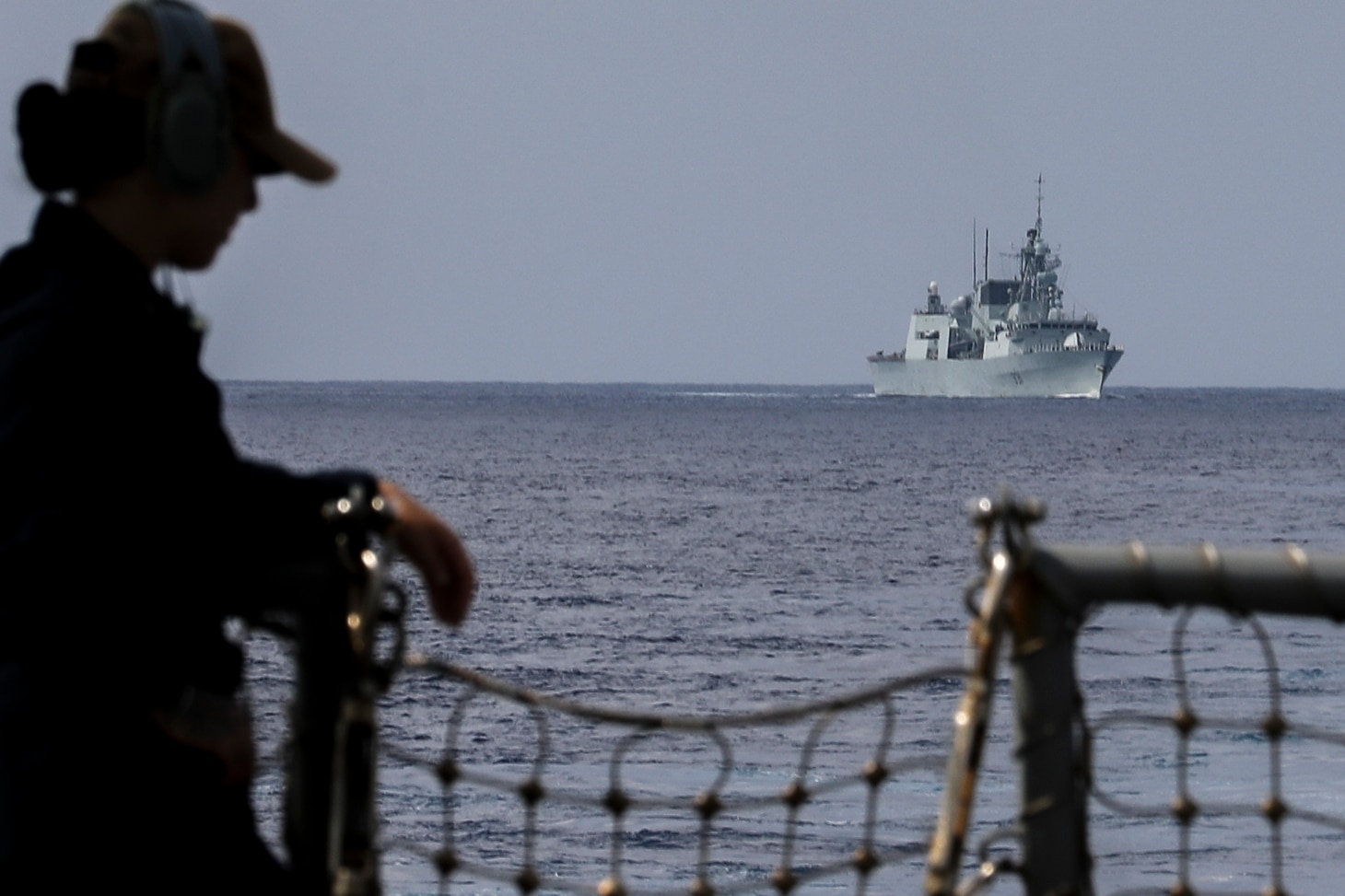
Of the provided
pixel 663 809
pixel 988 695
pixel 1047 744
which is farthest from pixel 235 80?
pixel 663 809

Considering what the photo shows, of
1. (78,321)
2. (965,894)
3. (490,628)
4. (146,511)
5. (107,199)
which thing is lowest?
(490,628)

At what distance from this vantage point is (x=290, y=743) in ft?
8.23

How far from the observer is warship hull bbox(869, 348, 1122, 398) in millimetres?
142250

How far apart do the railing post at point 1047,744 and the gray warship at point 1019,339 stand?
137 meters

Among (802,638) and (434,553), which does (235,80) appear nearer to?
(434,553)

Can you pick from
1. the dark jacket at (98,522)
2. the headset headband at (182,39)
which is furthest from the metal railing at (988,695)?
the headset headband at (182,39)

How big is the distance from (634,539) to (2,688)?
44.6 meters

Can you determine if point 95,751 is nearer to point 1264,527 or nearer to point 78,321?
point 78,321

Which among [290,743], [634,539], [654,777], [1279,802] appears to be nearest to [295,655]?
[290,743]

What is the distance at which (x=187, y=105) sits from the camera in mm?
2254

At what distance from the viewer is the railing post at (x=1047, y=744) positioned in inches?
104

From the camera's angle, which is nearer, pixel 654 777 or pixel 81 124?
pixel 81 124

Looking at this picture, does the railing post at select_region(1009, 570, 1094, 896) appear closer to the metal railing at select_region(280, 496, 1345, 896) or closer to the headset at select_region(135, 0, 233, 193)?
the metal railing at select_region(280, 496, 1345, 896)

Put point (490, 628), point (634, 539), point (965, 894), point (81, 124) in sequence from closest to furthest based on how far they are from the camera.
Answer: point (81, 124), point (965, 894), point (490, 628), point (634, 539)
